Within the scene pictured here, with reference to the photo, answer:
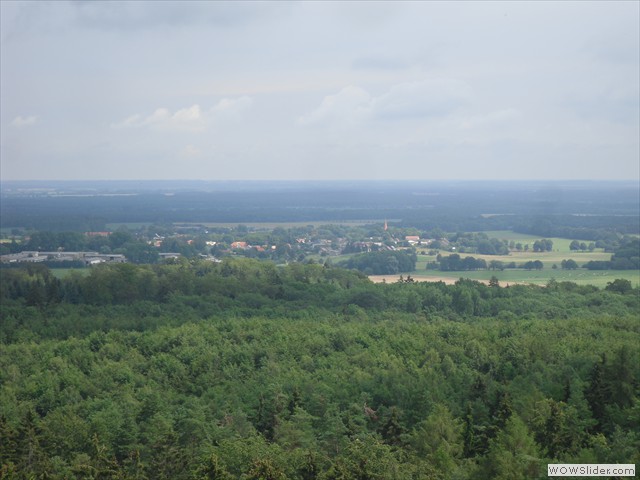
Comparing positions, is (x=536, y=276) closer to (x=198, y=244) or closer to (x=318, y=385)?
(x=198, y=244)

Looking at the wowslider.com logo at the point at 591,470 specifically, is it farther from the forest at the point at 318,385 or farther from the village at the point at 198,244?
the village at the point at 198,244

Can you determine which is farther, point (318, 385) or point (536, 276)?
point (536, 276)

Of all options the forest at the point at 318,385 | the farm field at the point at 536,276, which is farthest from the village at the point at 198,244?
the forest at the point at 318,385

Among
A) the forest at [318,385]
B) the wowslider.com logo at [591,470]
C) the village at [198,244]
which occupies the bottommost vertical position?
the village at [198,244]

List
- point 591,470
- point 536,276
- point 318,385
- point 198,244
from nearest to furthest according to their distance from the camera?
point 591,470
point 318,385
point 536,276
point 198,244

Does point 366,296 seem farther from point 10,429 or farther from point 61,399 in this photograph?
point 10,429

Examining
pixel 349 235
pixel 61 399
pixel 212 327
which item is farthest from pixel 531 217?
pixel 61 399

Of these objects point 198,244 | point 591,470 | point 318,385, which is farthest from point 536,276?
point 591,470
